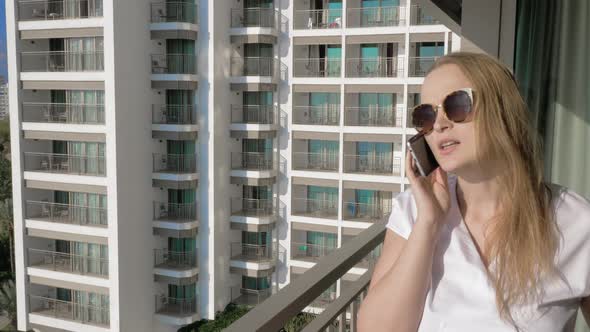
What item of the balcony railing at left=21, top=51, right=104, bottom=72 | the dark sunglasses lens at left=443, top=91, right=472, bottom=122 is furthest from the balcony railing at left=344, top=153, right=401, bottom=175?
the dark sunglasses lens at left=443, top=91, right=472, bottom=122

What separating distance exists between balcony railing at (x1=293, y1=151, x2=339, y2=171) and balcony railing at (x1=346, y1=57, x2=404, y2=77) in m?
1.74

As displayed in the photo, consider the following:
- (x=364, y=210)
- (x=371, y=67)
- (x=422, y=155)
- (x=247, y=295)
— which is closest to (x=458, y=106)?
(x=422, y=155)

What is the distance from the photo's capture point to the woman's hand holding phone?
2.44 ft

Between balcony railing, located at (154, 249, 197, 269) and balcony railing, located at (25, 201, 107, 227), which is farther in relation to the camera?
balcony railing, located at (154, 249, 197, 269)

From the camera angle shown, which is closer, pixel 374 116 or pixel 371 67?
pixel 371 67

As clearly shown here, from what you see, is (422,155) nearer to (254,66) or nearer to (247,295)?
(254,66)

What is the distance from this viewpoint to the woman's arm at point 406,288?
723 mm

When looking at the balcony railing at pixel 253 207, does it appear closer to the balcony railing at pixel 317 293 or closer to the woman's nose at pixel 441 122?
the balcony railing at pixel 317 293

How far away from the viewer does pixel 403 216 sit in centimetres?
81

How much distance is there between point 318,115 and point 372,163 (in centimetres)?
154

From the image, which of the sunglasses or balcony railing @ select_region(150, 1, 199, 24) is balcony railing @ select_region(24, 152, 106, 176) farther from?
the sunglasses

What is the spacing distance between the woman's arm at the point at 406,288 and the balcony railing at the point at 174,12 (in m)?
11.4

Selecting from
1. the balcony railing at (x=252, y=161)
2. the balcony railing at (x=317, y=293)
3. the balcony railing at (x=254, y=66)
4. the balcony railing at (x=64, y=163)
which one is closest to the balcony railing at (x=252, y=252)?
the balcony railing at (x=252, y=161)

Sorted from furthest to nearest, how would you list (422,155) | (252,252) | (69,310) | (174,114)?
(252,252) < (69,310) < (174,114) < (422,155)
